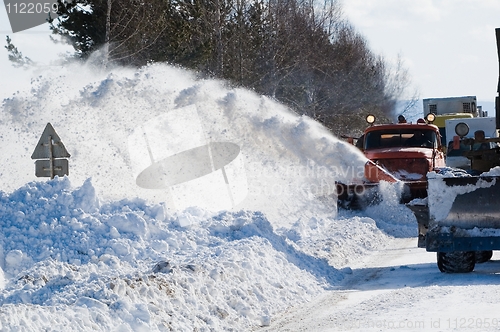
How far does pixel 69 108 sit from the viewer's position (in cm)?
1503

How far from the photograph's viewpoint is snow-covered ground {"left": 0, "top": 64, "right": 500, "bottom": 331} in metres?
7.05

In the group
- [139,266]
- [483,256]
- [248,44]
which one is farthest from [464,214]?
[248,44]

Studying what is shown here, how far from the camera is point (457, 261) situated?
9.42 metres

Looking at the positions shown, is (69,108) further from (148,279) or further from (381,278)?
(148,279)

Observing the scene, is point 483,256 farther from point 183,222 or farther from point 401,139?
point 401,139

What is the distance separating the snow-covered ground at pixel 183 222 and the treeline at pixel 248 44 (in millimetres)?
4167

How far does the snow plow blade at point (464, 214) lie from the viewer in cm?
932

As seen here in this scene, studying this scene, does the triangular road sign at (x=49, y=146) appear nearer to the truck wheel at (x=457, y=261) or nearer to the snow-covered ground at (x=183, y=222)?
the snow-covered ground at (x=183, y=222)

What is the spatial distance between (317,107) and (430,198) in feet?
98.0

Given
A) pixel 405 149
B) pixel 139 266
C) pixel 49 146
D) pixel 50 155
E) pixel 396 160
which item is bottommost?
pixel 139 266

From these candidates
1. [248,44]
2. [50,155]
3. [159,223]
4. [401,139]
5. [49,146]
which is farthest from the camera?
[248,44]

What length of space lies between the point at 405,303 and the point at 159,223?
3.34 m

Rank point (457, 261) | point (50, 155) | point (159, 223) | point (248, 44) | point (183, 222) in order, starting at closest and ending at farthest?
point (457, 261) → point (159, 223) → point (183, 222) → point (50, 155) → point (248, 44)

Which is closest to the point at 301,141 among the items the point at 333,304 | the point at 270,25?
the point at 333,304
